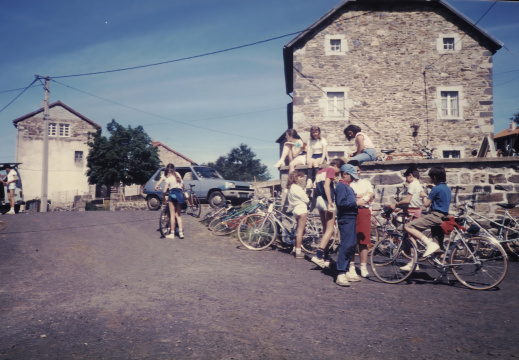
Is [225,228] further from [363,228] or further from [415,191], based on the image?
[415,191]

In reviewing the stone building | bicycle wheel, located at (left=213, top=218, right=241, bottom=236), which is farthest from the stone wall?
the stone building

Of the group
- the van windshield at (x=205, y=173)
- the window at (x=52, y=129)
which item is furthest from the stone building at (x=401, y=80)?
the window at (x=52, y=129)

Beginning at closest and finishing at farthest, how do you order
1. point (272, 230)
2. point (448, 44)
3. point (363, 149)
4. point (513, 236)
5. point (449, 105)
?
point (513, 236) < point (363, 149) < point (272, 230) < point (449, 105) < point (448, 44)

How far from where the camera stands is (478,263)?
504 centimetres

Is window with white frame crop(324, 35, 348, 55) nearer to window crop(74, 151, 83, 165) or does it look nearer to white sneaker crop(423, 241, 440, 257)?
white sneaker crop(423, 241, 440, 257)

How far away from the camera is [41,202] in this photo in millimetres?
18750

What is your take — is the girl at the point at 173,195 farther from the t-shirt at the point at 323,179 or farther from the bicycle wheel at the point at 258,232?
the t-shirt at the point at 323,179

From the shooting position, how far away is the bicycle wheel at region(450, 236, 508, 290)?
16.3 ft

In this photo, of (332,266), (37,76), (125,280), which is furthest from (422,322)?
(37,76)

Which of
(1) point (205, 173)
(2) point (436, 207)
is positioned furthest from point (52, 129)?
(2) point (436, 207)

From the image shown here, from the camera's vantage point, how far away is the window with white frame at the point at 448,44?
17.0m

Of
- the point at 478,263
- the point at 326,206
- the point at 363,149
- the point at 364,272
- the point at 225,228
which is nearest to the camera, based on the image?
the point at 478,263

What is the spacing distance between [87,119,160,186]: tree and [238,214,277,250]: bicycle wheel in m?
27.4

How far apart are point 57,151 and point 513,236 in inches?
1594
